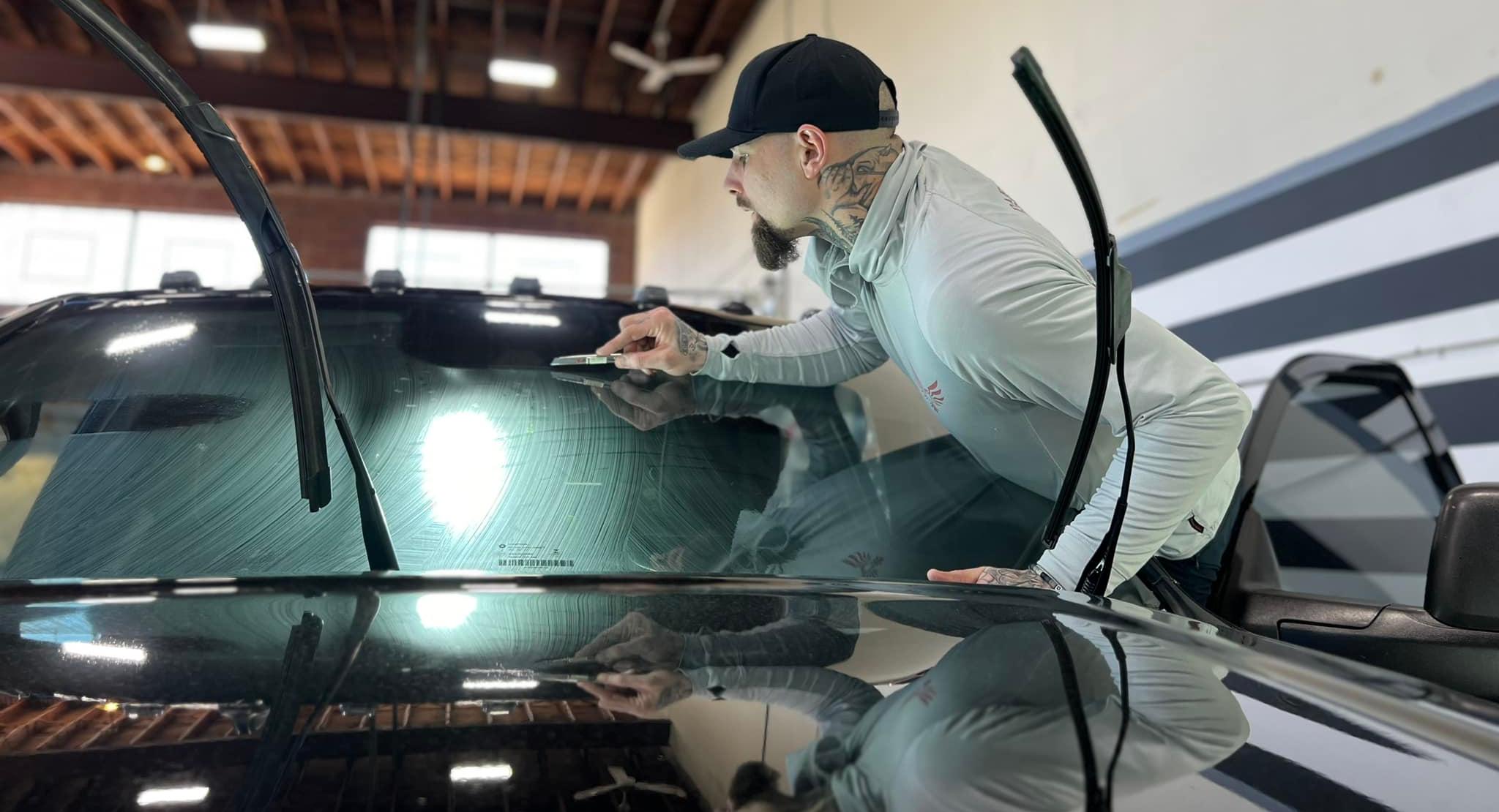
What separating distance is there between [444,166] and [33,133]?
14.7 feet

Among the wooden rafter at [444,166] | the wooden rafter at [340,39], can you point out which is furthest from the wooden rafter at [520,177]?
the wooden rafter at [340,39]

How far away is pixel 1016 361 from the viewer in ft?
3.93

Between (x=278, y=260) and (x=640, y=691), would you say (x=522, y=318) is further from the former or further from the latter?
(x=640, y=691)

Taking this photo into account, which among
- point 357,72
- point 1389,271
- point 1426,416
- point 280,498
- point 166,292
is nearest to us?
point 280,498

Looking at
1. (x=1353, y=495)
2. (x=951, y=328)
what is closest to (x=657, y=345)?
(x=951, y=328)

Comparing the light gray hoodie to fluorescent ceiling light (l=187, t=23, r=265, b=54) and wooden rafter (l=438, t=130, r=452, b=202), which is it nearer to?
fluorescent ceiling light (l=187, t=23, r=265, b=54)

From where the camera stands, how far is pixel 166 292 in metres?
1.37

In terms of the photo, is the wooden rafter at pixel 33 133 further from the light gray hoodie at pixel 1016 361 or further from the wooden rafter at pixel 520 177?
the light gray hoodie at pixel 1016 361

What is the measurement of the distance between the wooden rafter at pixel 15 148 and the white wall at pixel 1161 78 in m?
10.3

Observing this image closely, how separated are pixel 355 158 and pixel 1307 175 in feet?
38.6

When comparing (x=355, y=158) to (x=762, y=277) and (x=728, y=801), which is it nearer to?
(x=762, y=277)

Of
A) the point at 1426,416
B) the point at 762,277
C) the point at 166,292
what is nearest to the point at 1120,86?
the point at 1426,416

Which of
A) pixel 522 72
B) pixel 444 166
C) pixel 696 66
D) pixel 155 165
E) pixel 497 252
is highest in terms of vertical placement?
pixel 155 165

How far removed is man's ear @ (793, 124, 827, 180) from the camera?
1.37 meters
